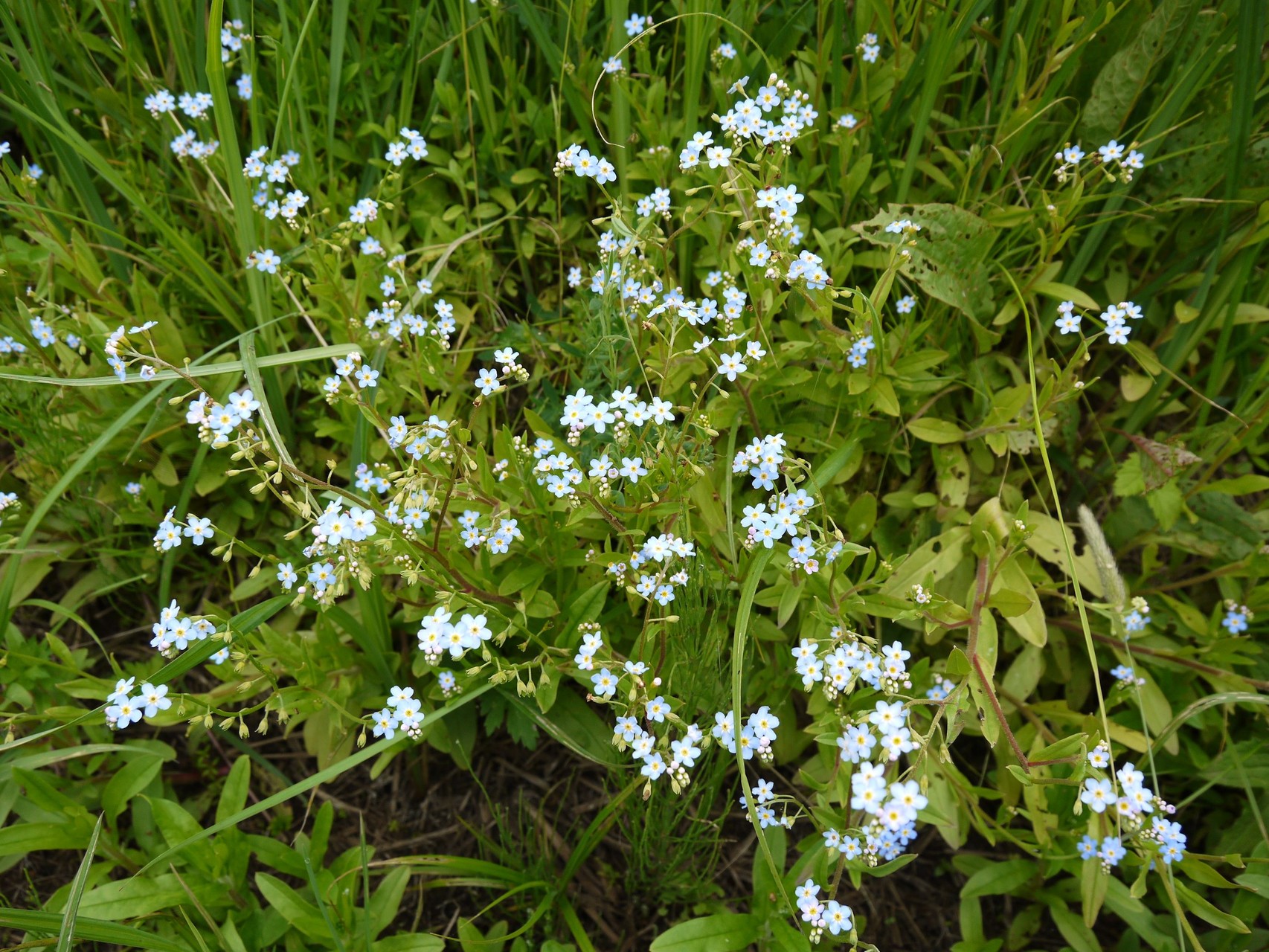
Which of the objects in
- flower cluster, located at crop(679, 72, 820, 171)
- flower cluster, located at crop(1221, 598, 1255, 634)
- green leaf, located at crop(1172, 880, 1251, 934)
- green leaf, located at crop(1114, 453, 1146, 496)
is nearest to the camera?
green leaf, located at crop(1172, 880, 1251, 934)

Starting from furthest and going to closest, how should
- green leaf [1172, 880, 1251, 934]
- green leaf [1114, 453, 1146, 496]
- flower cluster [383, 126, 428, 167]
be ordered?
1. flower cluster [383, 126, 428, 167]
2. green leaf [1114, 453, 1146, 496]
3. green leaf [1172, 880, 1251, 934]

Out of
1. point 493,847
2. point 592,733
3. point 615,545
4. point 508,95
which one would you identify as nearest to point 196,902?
point 493,847

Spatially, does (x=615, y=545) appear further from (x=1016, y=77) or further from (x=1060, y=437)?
(x=1016, y=77)

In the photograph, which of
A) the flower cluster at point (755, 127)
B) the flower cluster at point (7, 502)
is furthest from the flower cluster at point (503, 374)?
the flower cluster at point (7, 502)

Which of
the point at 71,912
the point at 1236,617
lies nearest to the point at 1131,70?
the point at 1236,617

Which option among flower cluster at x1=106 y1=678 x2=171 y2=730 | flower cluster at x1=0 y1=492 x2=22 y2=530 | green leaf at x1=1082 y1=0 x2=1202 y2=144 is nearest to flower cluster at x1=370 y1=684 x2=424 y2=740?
flower cluster at x1=106 y1=678 x2=171 y2=730

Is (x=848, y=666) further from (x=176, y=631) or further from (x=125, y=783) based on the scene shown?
(x=125, y=783)

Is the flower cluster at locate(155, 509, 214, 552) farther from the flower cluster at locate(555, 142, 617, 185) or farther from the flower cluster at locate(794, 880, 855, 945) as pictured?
the flower cluster at locate(794, 880, 855, 945)

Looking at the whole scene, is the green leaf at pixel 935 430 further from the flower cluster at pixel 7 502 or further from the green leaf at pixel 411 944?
the flower cluster at pixel 7 502
